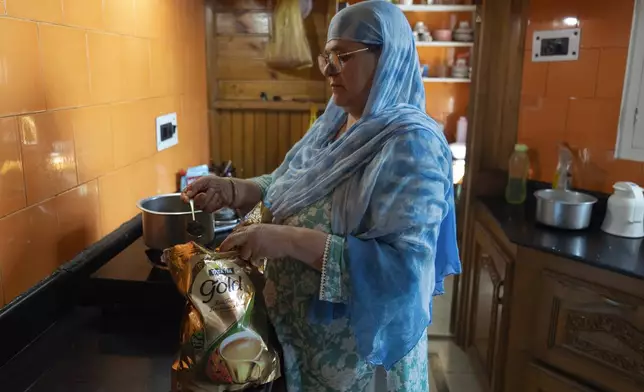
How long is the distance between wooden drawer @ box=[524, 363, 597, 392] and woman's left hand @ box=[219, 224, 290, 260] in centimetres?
113

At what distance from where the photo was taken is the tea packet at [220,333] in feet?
2.62

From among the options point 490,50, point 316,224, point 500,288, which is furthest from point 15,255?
point 490,50

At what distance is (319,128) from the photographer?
1178 millimetres

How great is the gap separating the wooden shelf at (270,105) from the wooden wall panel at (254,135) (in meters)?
0.03

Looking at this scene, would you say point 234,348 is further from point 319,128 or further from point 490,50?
point 490,50

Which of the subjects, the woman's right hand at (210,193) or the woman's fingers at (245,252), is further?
the woman's right hand at (210,193)

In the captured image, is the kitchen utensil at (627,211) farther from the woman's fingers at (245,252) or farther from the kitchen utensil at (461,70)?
the kitchen utensil at (461,70)

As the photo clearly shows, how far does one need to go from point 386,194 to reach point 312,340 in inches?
12.6

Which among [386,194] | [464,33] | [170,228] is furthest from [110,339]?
[464,33]

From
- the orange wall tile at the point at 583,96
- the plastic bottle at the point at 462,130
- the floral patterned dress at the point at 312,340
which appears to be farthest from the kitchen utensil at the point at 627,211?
the plastic bottle at the point at 462,130

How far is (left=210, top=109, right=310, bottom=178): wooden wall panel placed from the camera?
8.09ft

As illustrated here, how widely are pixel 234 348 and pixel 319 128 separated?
1.79 feet

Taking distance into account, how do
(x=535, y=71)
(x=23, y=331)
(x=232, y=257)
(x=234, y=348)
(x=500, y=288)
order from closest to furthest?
(x=234, y=348), (x=232, y=257), (x=23, y=331), (x=500, y=288), (x=535, y=71)

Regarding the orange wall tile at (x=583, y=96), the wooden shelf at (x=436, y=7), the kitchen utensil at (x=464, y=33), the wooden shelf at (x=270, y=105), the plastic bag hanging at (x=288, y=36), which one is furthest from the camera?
the kitchen utensil at (x=464, y=33)
